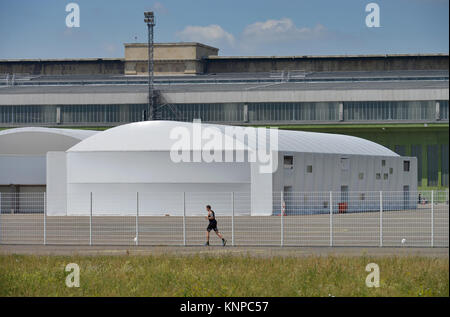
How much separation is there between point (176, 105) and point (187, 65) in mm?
28769

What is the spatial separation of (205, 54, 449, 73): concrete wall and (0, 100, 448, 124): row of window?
3245 centimetres

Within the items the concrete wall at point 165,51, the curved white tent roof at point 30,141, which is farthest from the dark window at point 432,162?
the concrete wall at point 165,51

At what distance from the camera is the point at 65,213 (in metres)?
56.8

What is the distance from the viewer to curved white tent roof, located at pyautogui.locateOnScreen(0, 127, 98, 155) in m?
64.9

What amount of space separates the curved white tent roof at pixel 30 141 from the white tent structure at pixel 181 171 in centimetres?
755

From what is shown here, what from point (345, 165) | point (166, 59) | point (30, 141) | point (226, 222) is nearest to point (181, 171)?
point (226, 222)

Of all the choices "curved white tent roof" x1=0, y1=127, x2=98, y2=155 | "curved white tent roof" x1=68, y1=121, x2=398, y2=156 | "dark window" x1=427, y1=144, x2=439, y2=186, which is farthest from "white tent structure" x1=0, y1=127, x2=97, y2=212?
"dark window" x1=427, y1=144, x2=439, y2=186

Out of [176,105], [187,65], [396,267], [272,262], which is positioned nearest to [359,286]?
[396,267]

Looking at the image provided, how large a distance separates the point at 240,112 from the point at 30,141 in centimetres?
3368

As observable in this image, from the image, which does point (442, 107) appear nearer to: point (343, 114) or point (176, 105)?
point (343, 114)

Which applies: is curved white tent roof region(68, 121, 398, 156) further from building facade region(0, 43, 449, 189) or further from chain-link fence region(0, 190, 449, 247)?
building facade region(0, 43, 449, 189)

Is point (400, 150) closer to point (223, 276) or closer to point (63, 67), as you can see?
point (63, 67)

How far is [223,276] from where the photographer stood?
64.8 ft
